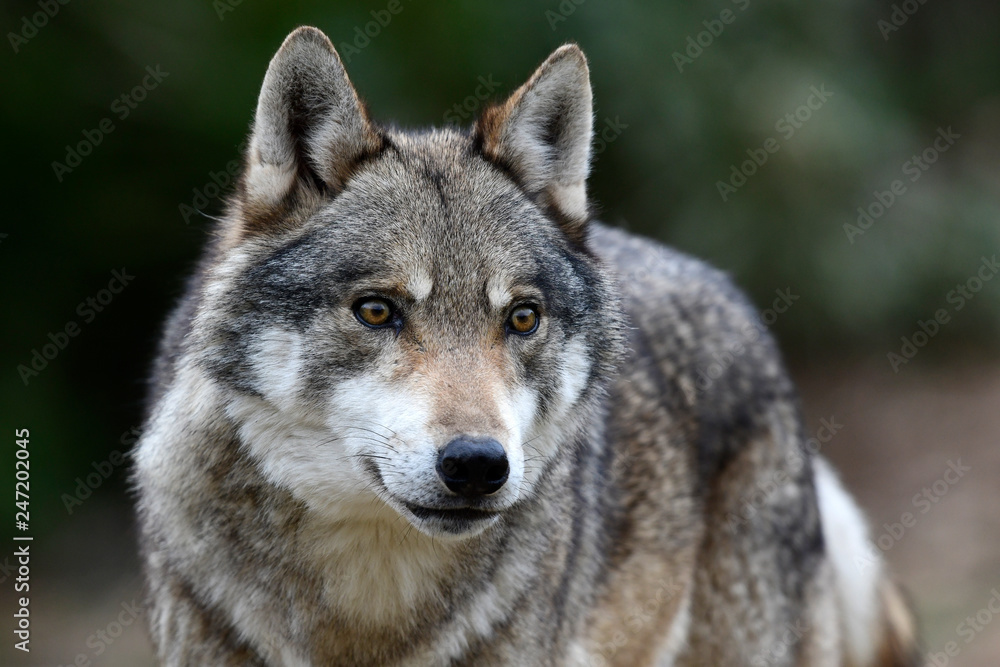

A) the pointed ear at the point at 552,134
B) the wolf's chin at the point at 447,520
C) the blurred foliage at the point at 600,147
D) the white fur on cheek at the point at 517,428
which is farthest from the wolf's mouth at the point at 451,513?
the blurred foliage at the point at 600,147

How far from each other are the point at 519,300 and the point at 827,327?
8.83 m

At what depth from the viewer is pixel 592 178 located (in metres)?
10.5

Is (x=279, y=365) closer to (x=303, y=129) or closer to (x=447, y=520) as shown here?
(x=447, y=520)

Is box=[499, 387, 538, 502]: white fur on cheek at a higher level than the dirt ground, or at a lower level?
higher

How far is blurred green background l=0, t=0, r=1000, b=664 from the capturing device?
873cm

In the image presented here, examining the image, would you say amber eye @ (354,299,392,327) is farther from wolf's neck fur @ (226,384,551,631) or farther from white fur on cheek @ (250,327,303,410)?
wolf's neck fur @ (226,384,551,631)

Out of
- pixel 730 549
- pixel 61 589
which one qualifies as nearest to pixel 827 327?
pixel 730 549

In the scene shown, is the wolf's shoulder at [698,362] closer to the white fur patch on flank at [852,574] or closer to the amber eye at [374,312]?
the white fur patch on flank at [852,574]

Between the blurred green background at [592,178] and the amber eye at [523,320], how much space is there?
5.44 meters

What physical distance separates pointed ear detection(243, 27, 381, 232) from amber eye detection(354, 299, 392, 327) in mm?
605

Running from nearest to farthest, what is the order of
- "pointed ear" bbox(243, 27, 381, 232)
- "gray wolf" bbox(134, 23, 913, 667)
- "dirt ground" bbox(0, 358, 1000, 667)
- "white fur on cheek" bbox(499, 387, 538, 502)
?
1. "white fur on cheek" bbox(499, 387, 538, 502)
2. "gray wolf" bbox(134, 23, 913, 667)
3. "pointed ear" bbox(243, 27, 381, 232)
4. "dirt ground" bbox(0, 358, 1000, 667)

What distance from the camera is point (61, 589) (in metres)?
9.50

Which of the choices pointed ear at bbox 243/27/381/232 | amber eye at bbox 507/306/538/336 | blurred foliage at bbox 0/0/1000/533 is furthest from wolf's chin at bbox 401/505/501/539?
blurred foliage at bbox 0/0/1000/533

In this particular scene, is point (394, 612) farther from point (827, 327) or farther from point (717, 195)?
point (827, 327)
